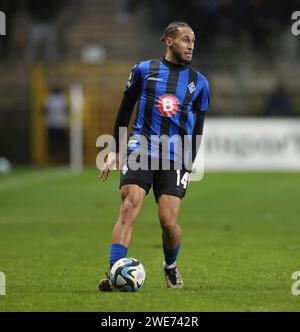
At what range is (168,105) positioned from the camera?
27.4 feet

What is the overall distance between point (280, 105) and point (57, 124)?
21.3ft

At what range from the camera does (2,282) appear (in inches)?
345

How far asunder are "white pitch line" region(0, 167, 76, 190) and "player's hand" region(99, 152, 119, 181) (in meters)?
13.4

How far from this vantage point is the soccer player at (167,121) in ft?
26.9

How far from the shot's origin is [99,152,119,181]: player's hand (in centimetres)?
821

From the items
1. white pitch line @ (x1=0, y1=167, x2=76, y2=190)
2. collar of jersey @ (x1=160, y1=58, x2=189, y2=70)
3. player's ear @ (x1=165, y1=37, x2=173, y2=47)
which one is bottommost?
white pitch line @ (x1=0, y1=167, x2=76, y2=190)

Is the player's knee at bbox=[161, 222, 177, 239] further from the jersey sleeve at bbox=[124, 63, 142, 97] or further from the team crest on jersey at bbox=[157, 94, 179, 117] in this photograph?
the jersey sleeve at bbox=[124, 63, 142, 97]

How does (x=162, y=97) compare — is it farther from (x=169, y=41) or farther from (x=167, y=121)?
(x=169, y=41)

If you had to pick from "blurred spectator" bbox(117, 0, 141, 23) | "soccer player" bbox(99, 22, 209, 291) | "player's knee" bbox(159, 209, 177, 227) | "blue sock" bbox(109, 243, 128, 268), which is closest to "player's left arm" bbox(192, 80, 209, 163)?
"soccer player" bbox(99, 22, 209, 291)

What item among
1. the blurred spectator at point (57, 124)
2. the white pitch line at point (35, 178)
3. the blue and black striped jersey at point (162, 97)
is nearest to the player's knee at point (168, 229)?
the blue and black striped jersey at point (162, 97)

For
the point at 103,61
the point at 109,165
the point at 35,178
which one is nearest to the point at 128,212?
the point at 109,165

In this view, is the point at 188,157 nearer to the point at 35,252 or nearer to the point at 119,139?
the point at 119,139

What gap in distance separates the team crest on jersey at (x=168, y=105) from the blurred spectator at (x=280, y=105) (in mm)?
20867
